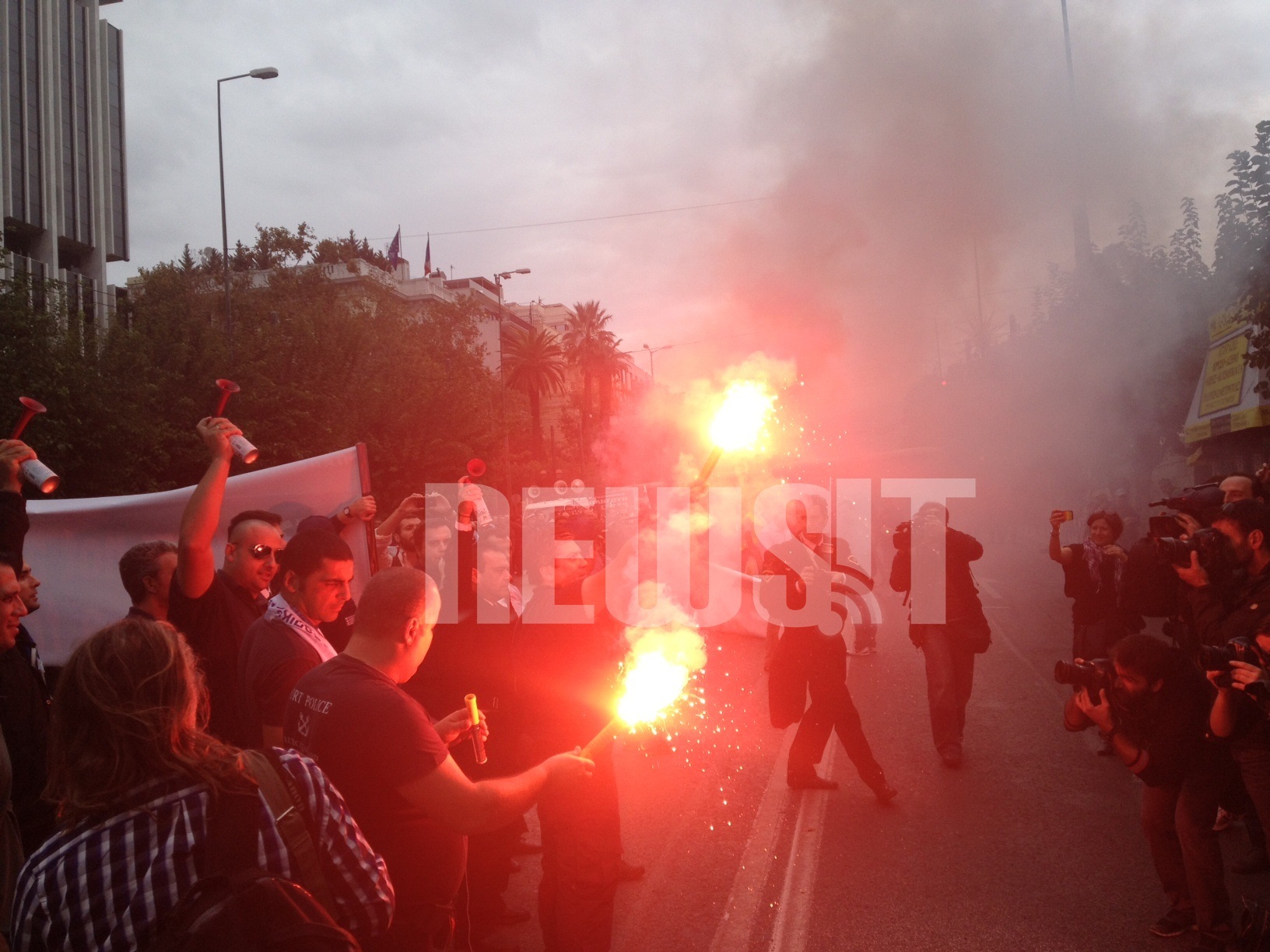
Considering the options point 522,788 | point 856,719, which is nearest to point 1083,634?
point 856,719

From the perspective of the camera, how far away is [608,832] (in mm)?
4098

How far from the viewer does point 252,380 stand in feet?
67.8

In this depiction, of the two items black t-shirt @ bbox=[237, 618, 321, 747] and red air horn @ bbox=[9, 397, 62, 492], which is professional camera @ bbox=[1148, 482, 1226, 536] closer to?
A: black t-shirt @ bbox=[237, 618, 321, 747]

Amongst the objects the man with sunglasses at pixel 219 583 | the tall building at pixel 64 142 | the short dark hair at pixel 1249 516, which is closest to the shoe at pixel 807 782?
the short dark hair at pixel 1249 516

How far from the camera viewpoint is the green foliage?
15922 mm

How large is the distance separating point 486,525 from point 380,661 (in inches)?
112

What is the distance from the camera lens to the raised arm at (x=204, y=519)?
3.57 metres

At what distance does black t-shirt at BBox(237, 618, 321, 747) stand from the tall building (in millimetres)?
41456

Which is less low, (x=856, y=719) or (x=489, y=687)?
(x=489, y=687)

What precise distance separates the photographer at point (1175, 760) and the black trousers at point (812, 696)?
2.03 m

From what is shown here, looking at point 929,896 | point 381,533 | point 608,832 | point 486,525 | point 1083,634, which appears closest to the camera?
point 608,832

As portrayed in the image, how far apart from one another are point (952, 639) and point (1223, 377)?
44.1ft

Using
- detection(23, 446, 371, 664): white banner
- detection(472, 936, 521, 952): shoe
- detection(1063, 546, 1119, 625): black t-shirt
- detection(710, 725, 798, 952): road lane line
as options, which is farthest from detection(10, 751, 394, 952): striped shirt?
detection(1063, 546, 1119, 625): black t-shirt

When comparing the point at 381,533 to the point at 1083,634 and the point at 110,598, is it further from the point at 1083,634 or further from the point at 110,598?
the point at 1083,634
